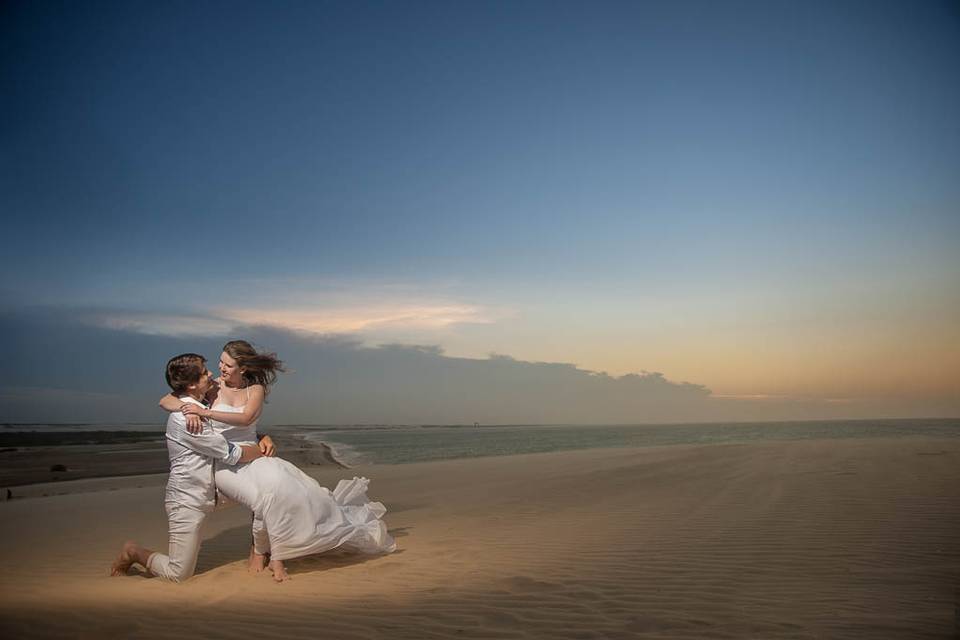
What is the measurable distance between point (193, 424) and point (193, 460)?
42cm

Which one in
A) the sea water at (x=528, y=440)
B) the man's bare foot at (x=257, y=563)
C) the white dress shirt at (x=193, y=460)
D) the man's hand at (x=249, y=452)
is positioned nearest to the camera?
the white dress shirt at (x=193, y=460)

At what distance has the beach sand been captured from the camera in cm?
464

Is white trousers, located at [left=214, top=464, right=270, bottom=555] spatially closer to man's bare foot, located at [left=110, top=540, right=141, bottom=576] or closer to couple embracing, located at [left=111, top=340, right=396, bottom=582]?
couple embracing, located at [left=111, top=340, right=396, bottom=582]

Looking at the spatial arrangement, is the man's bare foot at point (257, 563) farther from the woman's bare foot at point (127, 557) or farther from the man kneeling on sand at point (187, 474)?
the woman's bare foot at point (127, 557)

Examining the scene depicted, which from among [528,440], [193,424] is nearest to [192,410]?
[193,424]

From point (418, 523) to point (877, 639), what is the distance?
244 inches

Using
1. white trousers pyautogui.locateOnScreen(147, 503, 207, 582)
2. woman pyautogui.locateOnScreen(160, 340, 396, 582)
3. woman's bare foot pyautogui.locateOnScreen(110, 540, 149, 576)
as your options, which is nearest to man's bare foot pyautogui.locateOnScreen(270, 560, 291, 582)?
woman pyautogui.locateOnScreen(160, 340, 396, 582)

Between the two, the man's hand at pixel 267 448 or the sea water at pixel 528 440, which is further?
the sea water at pixel 528 440

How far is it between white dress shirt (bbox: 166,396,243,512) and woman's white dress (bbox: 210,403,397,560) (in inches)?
5.2

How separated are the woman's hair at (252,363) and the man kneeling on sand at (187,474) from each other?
0.40 m

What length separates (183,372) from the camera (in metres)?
6.06

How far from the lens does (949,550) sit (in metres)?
6.76

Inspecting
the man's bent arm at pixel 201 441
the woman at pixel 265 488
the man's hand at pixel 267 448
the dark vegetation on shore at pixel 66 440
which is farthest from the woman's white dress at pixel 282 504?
the dark vegetation on shore at pixel 66 440

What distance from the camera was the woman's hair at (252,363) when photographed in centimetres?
646
